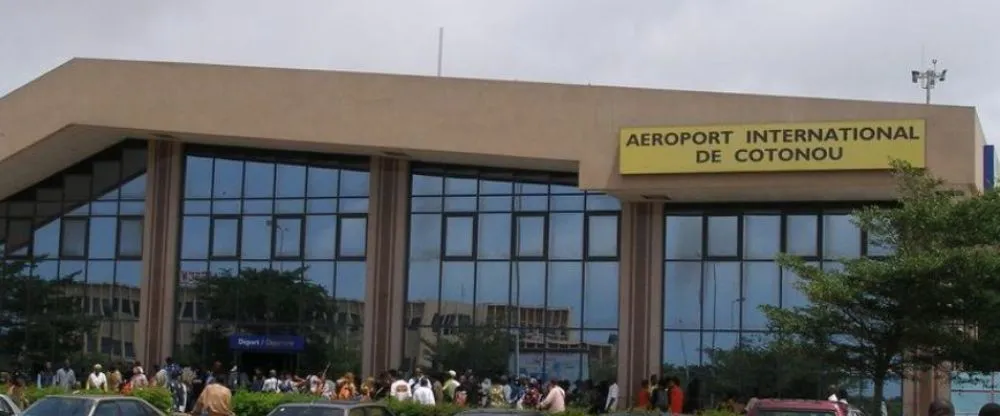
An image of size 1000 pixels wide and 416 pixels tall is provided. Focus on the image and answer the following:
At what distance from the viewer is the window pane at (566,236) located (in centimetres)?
3462

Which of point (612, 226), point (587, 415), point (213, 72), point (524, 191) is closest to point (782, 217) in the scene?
point (612, 226)

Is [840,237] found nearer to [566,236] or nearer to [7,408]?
[566,236]

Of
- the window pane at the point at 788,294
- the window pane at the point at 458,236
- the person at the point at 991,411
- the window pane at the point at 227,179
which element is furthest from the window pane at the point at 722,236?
the person at the point at 991,411

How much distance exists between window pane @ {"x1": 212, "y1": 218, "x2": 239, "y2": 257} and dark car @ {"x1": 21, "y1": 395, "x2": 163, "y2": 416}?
14176mm

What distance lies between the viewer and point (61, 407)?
Result: 73.7 feet

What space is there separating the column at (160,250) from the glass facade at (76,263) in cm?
38

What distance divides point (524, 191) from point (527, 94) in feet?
Answer: 10.6

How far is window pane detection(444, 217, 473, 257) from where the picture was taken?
117 ft

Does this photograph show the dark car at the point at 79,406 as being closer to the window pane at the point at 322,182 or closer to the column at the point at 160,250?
the window pane at the point at 322,182

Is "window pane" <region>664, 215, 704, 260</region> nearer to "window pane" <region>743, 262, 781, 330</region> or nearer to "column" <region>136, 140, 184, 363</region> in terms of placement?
"window pane" <region>743, 262, 781, 330</region>

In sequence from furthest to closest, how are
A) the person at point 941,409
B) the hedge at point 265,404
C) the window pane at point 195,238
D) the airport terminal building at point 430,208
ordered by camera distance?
1. the window pane at point 195,238
2. the airport terminal building at point 430,208
3. the hedge at point 265,404
4. the person at point 941,409

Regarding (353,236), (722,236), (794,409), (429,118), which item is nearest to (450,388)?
(353,236)

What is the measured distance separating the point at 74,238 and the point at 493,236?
39.6 ft

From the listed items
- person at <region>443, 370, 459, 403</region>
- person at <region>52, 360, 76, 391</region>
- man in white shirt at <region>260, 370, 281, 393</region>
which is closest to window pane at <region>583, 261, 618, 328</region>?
person at <region>443, 370, 459, 403</region>
